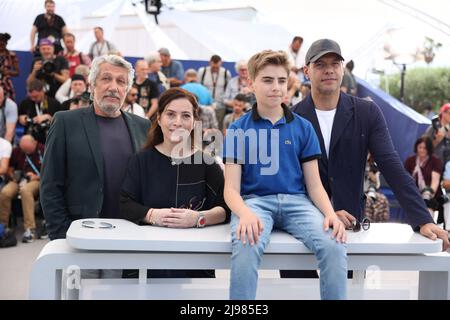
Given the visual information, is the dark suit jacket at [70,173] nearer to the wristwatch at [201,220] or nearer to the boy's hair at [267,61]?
the wristwatch at [201,220]

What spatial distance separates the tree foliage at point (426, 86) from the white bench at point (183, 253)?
64.0 ft

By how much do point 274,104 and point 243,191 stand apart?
1.23 ft

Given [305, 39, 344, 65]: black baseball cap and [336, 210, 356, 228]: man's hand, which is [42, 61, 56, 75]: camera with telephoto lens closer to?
[305, 39, 344, 65]: black baseball cap

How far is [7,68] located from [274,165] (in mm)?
6344

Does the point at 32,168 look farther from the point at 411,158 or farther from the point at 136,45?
the point at 136,45

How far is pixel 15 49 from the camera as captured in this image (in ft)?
29.7

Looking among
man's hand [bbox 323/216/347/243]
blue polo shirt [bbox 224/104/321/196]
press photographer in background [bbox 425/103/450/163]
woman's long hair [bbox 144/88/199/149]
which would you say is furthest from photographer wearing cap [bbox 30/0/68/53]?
man's hand [bbox 323/216/347/243]

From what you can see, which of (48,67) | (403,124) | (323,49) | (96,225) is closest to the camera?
(96,225)

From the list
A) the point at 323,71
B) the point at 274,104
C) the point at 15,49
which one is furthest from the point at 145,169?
the point at 15,49

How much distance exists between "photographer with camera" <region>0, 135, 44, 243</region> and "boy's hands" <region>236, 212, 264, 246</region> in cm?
435

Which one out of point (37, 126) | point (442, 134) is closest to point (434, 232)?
point (37, 126)

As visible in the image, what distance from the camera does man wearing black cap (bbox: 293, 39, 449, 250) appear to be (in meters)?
2.44

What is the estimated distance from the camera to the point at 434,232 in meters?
2.10

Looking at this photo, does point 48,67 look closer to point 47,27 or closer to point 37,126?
point 47,27
